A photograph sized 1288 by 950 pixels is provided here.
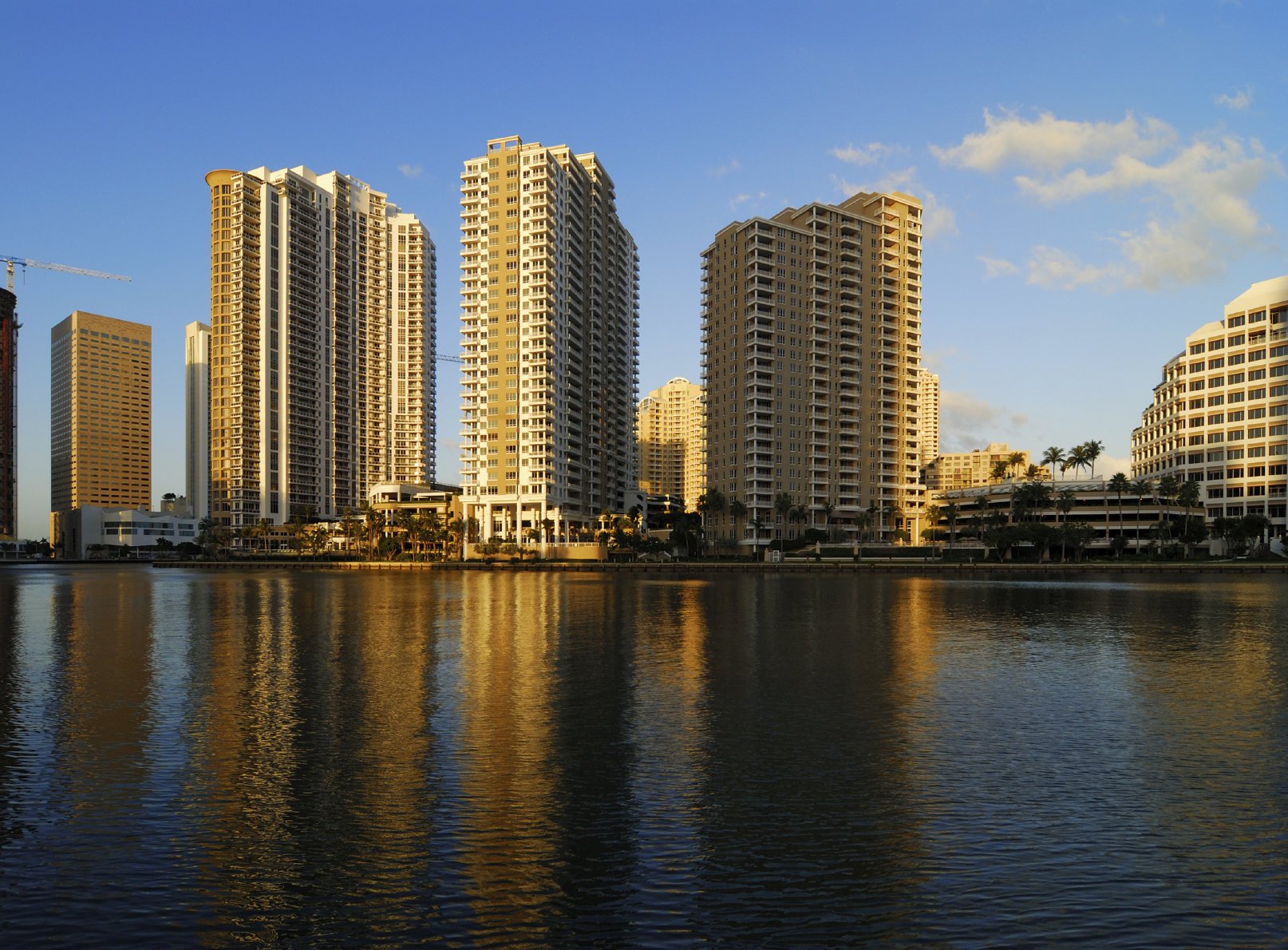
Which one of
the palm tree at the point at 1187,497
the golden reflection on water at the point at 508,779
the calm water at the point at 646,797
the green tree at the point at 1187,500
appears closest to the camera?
the calm water at the point at 646,797

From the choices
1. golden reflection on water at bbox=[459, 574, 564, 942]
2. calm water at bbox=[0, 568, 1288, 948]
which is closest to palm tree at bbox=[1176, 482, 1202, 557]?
calm water at bbox=[0, 568, 1288, 948]

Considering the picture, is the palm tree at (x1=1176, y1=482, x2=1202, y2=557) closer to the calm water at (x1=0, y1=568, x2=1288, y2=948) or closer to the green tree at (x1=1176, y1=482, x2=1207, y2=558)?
the green tree at (x1=1176, y1=482, x2=1207, y2=558)

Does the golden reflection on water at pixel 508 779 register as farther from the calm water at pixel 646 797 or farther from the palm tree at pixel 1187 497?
the palm tree at pixel 1187 497

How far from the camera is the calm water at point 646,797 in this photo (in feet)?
51.7

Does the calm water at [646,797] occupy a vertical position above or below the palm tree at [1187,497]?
below

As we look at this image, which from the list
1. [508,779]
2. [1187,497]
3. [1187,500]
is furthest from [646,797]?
[1187,497]

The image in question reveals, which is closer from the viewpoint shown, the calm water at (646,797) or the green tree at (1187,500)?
the calm water at (646,797)

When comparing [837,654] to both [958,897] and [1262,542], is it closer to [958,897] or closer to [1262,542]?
[958,897]

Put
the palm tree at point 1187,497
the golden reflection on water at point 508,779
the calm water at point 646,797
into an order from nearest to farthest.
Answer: the calm water at point 646,797
the golden reflection on water at point 508,779
the palm tree at point 1187,497

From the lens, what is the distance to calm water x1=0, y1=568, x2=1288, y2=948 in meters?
15.8

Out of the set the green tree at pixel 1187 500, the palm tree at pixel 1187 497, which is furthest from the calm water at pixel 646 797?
the palm tree at pixel 1187 497

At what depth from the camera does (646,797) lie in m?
23.0

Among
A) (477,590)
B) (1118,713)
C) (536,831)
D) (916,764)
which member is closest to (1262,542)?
(477,590)

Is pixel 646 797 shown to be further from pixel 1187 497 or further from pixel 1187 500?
pixel 1187 497
